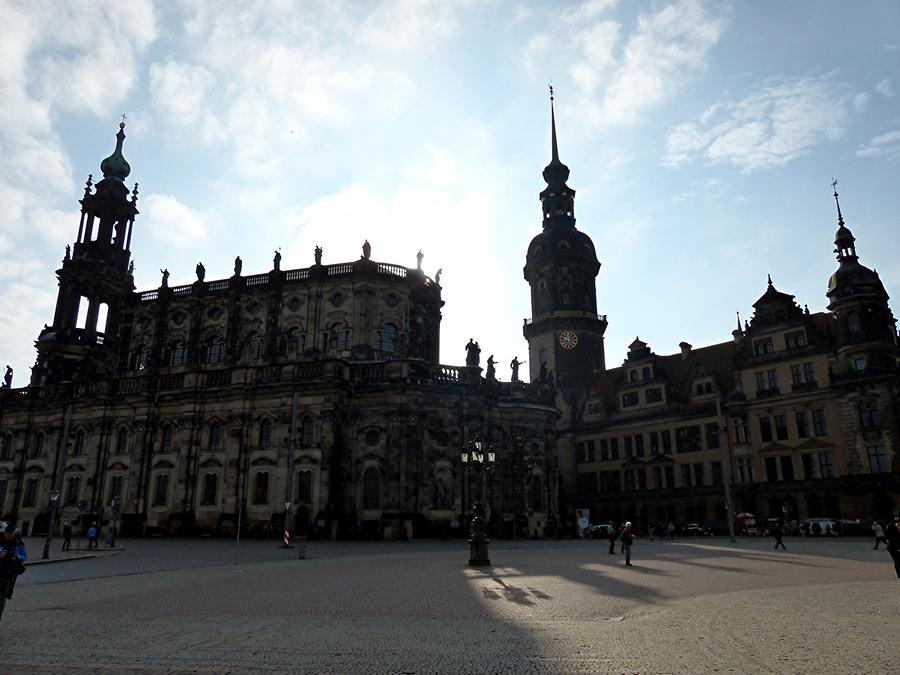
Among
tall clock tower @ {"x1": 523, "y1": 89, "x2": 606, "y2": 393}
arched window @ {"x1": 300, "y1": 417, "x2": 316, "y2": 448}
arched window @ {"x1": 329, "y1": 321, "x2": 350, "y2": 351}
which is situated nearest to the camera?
arched window @ {"x1": 300, "y1": 417, "x2": 316, "y2": 448}

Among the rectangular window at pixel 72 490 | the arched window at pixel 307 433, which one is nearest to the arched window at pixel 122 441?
the rectangular window at pixel 72 490

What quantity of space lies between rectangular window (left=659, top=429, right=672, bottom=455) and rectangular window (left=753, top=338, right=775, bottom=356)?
416 inches

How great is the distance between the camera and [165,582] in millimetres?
18000

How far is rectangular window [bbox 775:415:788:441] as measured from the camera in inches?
2087

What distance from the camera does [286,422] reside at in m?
45.9

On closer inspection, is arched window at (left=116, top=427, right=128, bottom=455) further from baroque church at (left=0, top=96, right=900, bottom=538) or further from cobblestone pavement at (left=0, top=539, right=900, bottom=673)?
cobblestone pavement at (left=0, top=539, right=900, bottom=673)

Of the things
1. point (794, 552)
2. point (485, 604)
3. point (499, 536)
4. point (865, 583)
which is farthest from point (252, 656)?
point (499, 536)

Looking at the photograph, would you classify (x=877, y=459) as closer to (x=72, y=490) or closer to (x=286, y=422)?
(x=286, y=422)

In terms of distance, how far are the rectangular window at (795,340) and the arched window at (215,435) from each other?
45.4 meters

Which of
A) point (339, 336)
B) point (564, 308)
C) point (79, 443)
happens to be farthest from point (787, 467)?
point (79, 443)

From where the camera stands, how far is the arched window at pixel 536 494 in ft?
160

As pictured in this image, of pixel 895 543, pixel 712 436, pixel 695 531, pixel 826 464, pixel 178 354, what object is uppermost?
pixel 178 354

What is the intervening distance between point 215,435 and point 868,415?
157 ft

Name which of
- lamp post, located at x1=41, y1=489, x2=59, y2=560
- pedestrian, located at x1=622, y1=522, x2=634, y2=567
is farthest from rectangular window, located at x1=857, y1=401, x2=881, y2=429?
lamp post, located at x1=41, y1=489, x2=59, y2=560
